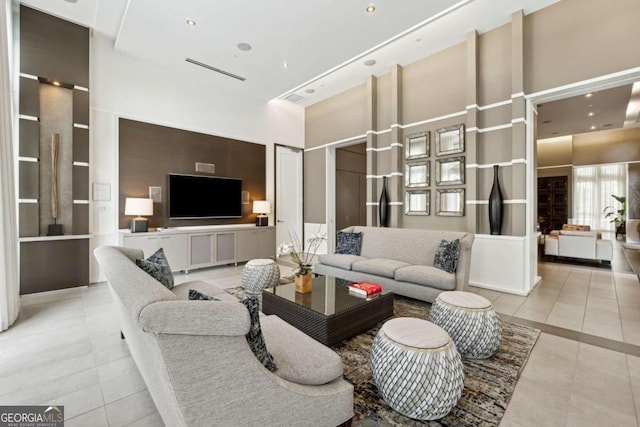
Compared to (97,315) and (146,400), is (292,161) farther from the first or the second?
(146,400)

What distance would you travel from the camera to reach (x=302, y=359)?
1.46 metres

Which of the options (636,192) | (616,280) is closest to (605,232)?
(636,192)

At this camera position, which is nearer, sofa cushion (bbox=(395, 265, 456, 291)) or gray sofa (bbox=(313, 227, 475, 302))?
sofa cushion (bbox=(395, 265, 456, 291))

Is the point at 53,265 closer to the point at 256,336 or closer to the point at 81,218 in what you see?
the point at 81,218

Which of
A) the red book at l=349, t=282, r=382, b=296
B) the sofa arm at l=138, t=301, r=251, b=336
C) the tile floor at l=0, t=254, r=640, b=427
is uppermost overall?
the sofa arm at l=138, t=301, r=251, b=336

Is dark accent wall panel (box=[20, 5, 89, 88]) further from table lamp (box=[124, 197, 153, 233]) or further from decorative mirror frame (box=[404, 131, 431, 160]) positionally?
decorative mirror frame (box=[404, 131, 431, 160])

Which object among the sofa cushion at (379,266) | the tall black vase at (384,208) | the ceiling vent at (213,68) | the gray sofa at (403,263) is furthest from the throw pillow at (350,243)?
the ceiling vent at (213,68)

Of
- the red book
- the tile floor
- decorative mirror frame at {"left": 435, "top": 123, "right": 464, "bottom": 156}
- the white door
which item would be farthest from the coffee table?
the white door

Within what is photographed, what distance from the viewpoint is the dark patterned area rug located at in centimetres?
164

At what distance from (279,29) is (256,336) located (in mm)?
4394

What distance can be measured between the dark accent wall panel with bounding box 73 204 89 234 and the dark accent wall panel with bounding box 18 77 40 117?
1.39 m

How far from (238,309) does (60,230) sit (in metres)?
4.70

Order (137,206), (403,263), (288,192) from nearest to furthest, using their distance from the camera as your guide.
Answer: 1. (403,263)
2. (137,206)
3. (288,192)

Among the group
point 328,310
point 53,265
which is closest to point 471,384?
point 328,310
